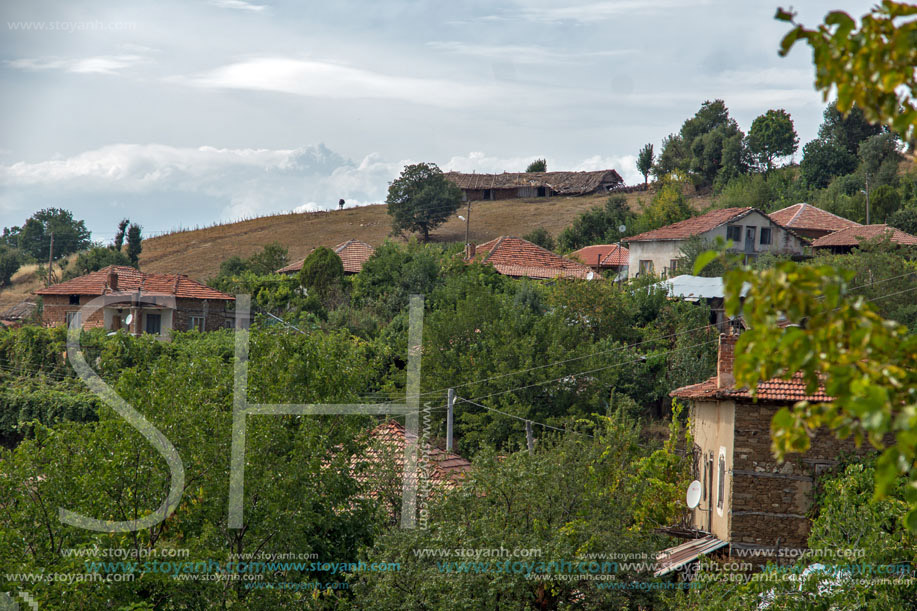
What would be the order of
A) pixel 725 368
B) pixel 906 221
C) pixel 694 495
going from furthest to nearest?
pixel 906 221 < pixel 694 495 < pixel 725 368

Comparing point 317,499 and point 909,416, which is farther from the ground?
point 909,416

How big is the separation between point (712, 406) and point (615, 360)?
11721mm

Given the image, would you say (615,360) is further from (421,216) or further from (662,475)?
(421,216)

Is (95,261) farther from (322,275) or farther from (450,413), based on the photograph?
(450,413)

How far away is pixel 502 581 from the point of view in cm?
1304

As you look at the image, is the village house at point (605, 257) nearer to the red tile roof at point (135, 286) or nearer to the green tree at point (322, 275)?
the green tree at point (322, 275)

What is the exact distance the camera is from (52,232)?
236 feet

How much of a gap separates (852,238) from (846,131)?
1057 inches

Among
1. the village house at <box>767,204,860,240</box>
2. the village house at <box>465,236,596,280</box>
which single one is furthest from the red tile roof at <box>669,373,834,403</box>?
the village house at <box>767,204,860,240</box>

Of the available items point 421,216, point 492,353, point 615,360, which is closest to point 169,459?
point 492,353

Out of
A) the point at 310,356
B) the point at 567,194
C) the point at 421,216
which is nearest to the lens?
the point at 310,356

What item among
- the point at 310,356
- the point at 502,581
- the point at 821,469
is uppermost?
the point at 310,356

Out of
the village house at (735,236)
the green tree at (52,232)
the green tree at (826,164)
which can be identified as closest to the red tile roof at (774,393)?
the village house at (735,236)

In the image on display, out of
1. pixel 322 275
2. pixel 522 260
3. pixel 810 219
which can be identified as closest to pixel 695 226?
pixel 522 260
